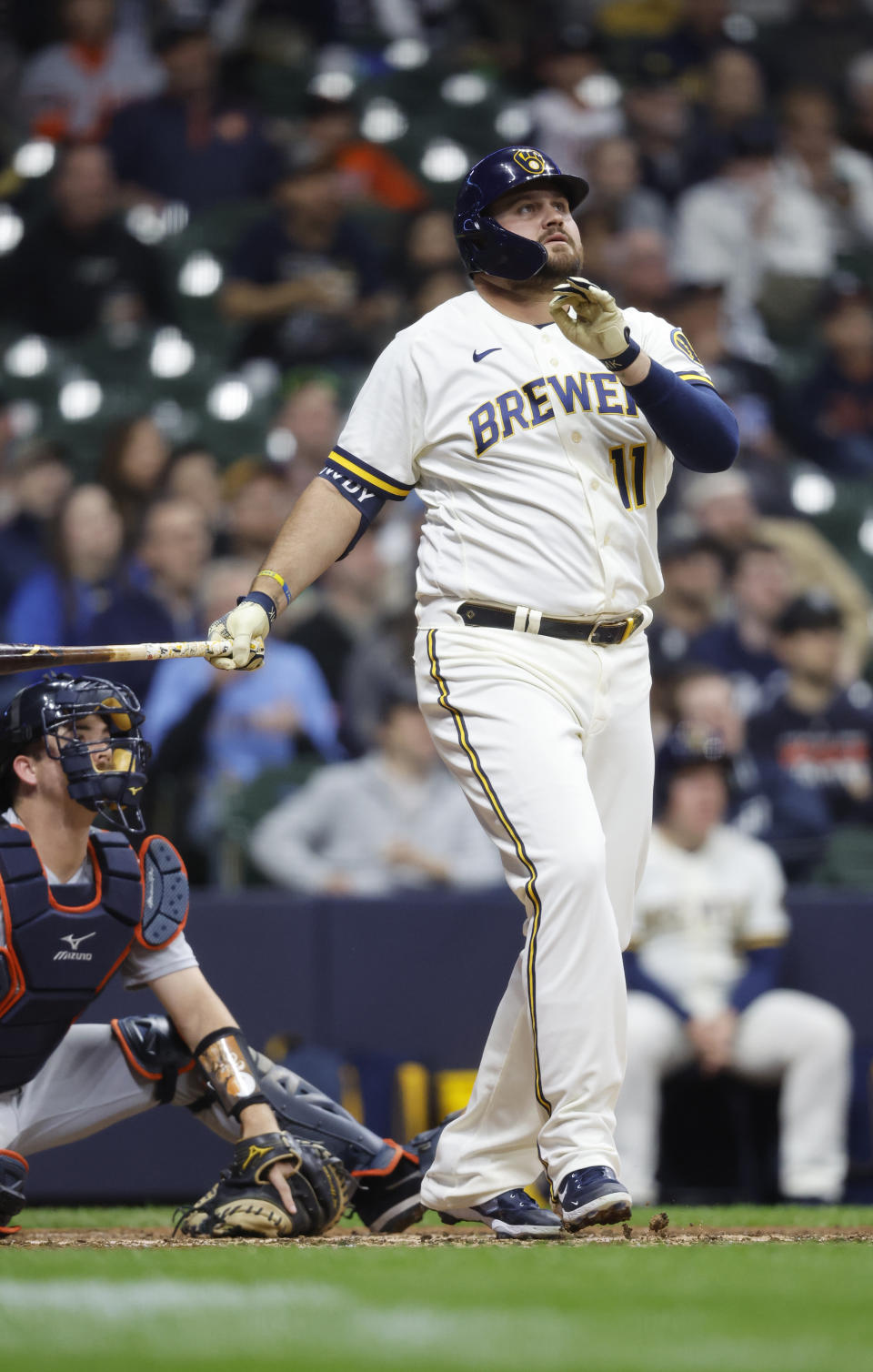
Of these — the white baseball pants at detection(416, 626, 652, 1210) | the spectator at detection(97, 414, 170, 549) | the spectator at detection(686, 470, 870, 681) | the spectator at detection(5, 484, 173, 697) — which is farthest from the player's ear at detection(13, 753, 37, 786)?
the spectator at detection(686, 470, 870, 681)

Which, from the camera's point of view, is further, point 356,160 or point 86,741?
point 356,160

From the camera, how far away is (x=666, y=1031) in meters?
6.41

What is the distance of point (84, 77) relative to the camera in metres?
11.5

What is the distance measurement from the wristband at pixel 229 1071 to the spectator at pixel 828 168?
28.4ft

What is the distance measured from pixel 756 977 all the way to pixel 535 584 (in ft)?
9.33

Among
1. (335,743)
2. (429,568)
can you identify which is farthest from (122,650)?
(335,743)

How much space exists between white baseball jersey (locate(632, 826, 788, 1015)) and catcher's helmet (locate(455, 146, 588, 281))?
2833 mm

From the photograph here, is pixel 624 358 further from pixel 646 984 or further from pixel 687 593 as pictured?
pixel 687 593

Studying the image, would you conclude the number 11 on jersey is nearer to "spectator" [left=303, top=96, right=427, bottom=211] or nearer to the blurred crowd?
the blurred crowd

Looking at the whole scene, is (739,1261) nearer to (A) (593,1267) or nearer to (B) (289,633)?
(A) (593,1267)

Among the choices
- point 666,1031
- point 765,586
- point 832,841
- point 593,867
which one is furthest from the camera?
point 765,586

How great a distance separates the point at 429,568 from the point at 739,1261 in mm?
1592

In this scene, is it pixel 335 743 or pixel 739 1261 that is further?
pixel 335 743

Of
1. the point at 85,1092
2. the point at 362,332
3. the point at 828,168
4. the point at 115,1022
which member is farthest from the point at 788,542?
the point at 85,1092
